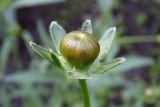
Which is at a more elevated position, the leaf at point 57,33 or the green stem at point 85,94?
the leaf at point 57,33

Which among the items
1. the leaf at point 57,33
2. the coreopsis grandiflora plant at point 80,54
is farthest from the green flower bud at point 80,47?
the leaf at point 57,33

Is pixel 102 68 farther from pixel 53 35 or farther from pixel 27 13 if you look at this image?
pixel 27 13

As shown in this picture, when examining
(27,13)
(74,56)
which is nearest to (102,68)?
(74,56)

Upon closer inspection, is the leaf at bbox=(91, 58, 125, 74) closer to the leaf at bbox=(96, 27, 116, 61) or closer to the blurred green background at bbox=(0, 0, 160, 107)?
the leaf at bbox=(96, 27, 116, 61)

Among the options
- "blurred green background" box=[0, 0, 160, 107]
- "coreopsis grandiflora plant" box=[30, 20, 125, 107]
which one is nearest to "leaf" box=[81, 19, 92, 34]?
"coreopsis grandiflora plant" box=[30, 20, 125, 107]

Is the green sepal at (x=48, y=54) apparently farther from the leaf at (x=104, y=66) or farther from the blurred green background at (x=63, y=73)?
the blurred green background at (x=63, y=73)

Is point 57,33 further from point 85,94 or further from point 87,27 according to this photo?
point 85,94

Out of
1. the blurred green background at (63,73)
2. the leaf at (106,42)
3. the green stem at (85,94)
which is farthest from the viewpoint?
the blurred green background at (63,73)

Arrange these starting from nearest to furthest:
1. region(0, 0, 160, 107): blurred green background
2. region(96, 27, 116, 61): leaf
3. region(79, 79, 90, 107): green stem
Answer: region(79, 79, 90, 107): green stem < region(96, 27, 116, 61): leaf < region(0, 0, 160, 107): blurred green background
